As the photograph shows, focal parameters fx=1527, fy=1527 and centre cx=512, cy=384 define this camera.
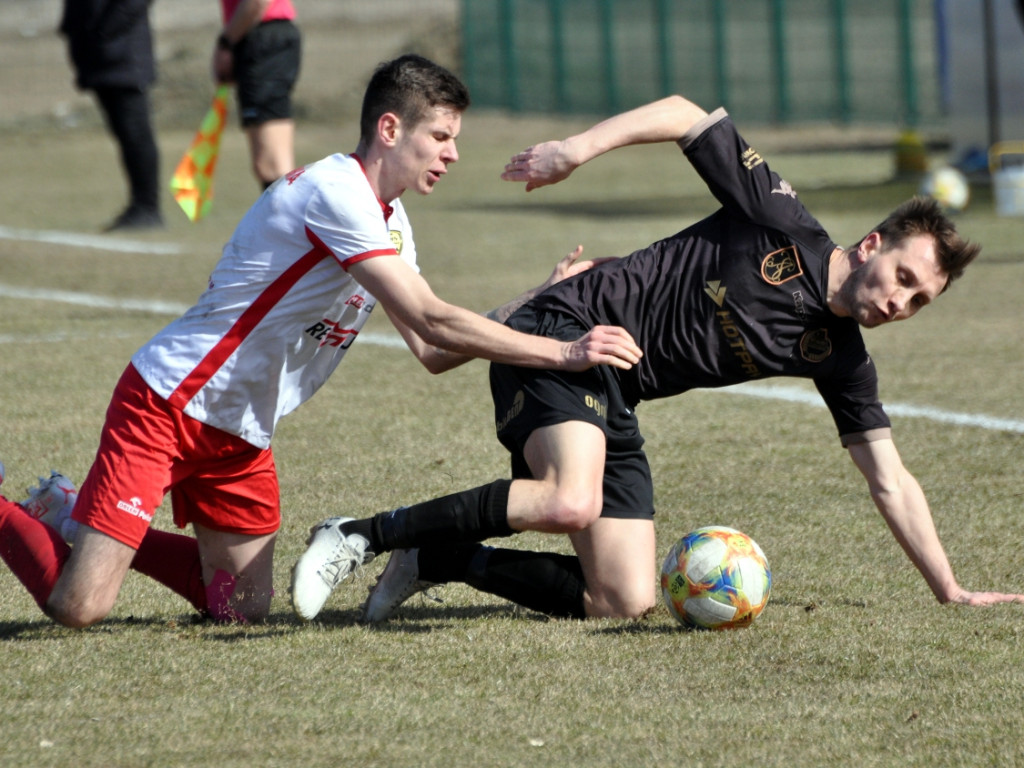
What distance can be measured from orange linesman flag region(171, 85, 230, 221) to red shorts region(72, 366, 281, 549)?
11.8ft

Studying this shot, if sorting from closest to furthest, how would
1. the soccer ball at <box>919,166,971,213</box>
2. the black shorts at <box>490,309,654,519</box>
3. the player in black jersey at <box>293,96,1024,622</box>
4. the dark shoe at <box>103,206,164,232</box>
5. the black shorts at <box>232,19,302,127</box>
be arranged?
the player in black jersey at <box>293,96,1024,622</box> → the black shorts at <box>490,309,654,519</box> → the black shorts at <box>232,19,302,127</box> → the dark shoe at <box>103,206,164,232</box> → the soccer ball at <box>919,166,971,213</box>

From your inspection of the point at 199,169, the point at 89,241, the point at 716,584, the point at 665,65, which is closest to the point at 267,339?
the point at 716,584

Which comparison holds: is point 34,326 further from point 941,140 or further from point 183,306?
point 941,140

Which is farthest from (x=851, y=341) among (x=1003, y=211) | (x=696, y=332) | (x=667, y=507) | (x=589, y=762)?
(x=1003, y=211)

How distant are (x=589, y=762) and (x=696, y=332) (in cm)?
156

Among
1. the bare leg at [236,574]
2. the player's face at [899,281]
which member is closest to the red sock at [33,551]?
the bare leg at [236,574]

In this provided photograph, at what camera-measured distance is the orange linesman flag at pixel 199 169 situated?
8242mm

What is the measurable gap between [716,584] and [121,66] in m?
9.43

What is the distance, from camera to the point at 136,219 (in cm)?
1305

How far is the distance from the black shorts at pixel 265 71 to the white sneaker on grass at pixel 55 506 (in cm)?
556

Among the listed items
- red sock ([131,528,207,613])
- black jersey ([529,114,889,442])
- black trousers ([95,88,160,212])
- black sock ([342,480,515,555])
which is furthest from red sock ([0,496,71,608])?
black trousers ([95,88,160,212])

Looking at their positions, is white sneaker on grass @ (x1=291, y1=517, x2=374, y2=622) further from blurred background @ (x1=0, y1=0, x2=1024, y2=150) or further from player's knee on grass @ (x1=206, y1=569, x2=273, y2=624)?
blurred background @ (x1=0, y1=0, x2=1024, y2=150)

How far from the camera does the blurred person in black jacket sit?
12195 mm

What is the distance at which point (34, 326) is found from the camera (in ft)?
30.1
